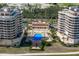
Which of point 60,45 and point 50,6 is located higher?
point 50,6

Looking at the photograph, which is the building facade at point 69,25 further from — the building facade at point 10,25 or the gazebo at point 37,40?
the building facade at point 10,25

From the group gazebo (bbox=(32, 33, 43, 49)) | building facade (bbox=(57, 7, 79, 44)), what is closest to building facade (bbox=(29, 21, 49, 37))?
gazebo (bbox=(32, 33, 43, 49))

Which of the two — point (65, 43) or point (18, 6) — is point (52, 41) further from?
point (18, 6)

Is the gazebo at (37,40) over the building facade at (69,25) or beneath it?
beneath

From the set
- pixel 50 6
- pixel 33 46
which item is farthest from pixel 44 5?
pixel 33 46

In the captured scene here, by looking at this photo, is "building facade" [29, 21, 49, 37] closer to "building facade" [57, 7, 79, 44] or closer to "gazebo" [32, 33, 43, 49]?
"gazebo" [32, 33, 43, 49]

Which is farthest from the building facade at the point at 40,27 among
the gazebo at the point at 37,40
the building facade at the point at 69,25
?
the building facade at the point at 69,25

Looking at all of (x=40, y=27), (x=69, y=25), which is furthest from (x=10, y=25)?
(x=69, y=25)
